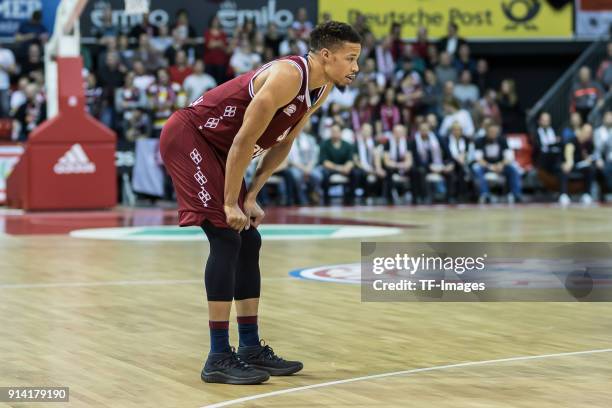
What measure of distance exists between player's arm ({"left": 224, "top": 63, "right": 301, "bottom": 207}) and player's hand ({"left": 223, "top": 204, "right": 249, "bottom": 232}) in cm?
2

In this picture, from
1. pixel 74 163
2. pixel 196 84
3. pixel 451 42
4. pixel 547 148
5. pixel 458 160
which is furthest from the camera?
pixel 451 42

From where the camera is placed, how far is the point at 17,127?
1961 cm

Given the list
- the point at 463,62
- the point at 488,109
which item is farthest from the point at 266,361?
the point at 463,62

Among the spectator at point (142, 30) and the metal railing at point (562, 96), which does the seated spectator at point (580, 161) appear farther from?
the spectator at point (142, 30)

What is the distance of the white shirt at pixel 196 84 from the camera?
20.4 meters

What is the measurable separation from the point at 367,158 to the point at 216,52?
355 cm

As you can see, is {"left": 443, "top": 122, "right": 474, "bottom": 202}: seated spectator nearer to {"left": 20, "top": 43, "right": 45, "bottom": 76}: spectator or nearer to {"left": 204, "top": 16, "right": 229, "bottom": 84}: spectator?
{"left": 204, "top": 16, "right": 229, "bottom": 84}: spectator

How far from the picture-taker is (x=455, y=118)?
21.6m

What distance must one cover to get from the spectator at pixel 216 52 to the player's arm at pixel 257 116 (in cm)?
1603

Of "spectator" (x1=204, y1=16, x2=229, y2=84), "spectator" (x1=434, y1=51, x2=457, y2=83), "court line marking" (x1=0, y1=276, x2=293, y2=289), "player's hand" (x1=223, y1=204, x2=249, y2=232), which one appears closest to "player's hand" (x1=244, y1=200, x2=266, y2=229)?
"player's hand" (x1=223, y1=204, x2=249, y2=232)

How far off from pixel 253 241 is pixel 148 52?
15488 millimetres

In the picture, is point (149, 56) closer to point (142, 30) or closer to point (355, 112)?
point (142, 30)

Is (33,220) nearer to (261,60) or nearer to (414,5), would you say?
(261,60)

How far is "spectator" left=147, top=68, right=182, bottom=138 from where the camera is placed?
65.0 feet
